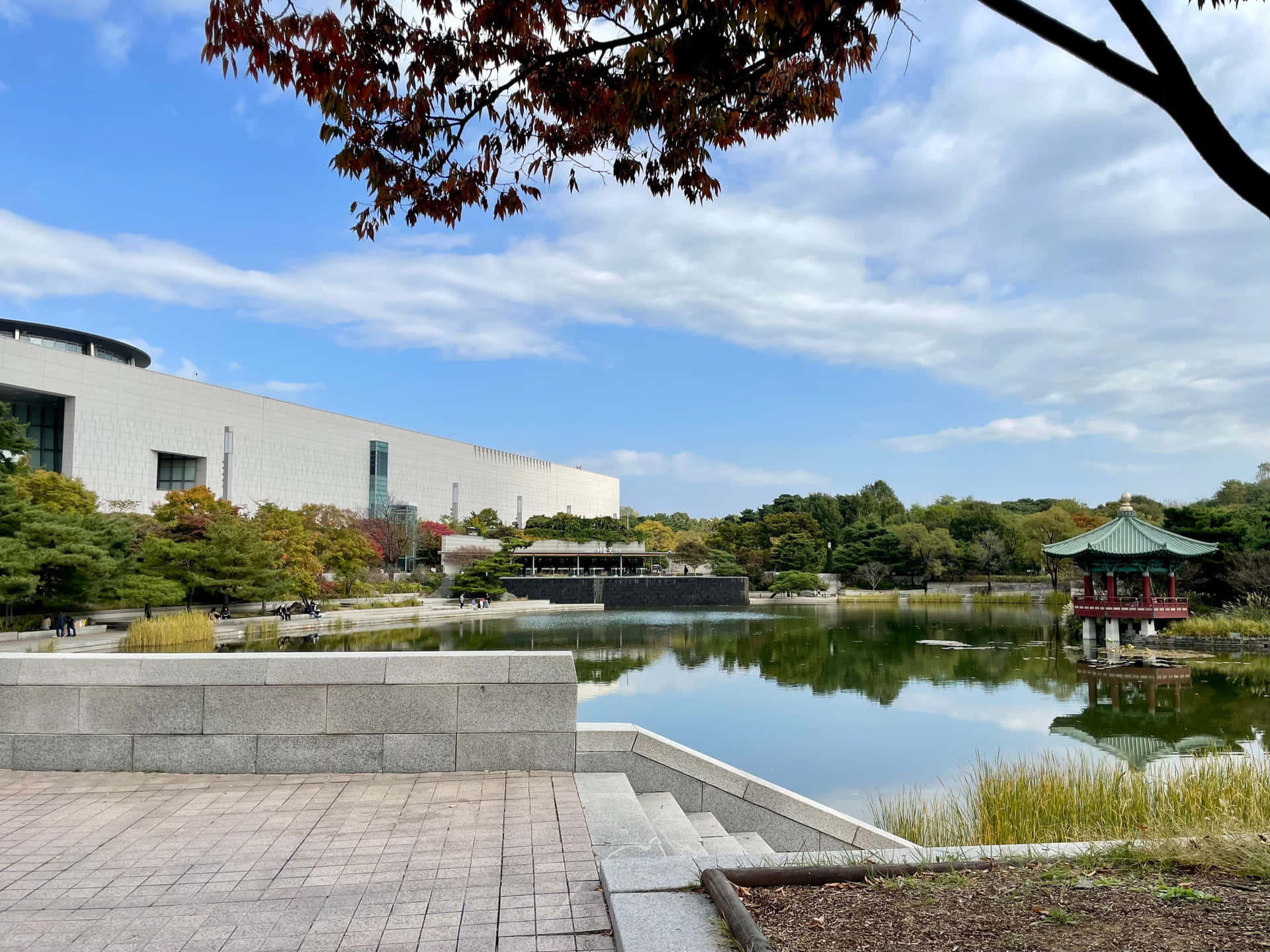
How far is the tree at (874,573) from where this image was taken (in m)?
53.8

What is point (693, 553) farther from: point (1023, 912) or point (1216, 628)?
point (1023, 912)

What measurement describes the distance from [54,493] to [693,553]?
39.5 m

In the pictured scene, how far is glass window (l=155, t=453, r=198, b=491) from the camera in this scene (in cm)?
4650

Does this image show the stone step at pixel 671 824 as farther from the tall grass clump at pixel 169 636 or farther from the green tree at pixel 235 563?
the green tree at pixel 235 563

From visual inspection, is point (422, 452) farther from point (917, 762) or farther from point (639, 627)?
point (917, 762)

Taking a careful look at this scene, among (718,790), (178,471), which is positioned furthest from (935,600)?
(718,790)

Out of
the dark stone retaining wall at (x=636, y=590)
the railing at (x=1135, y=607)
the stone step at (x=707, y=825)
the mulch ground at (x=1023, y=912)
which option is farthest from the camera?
the dark stone retaining wall at (x=636, y=590)

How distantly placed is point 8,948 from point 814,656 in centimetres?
1984

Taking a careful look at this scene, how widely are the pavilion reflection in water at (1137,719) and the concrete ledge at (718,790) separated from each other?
21.4ft

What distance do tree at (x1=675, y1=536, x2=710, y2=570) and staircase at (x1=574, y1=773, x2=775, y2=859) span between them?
53.4m

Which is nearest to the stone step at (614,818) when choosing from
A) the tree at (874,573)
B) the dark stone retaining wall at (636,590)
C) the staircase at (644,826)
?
the staircase at (644,826)

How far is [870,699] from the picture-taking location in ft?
48.8

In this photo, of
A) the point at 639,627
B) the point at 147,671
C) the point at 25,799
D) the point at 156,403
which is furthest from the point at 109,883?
the point at 156,403

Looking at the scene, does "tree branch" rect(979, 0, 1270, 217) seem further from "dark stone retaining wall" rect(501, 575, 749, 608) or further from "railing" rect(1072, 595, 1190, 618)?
"dark stone retaining wall" rect(501, 575, 749, 608)
